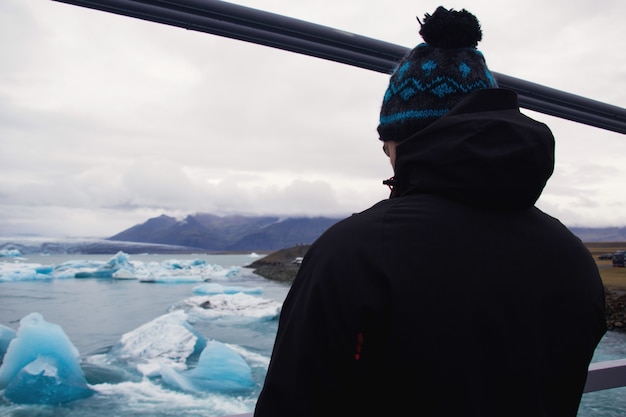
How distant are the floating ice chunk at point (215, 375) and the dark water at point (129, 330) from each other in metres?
0.13

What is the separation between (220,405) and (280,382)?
434 cm

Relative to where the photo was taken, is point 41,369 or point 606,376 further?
point 41,369

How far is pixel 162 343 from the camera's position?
668cm

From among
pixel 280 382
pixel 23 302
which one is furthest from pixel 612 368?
pixel 23 302

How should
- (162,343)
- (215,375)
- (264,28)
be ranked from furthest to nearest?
(162,343)
(215,375)
(264,28)

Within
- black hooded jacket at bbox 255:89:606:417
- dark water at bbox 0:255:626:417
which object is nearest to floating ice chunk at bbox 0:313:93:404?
dark water at bbox 0:255:626:417

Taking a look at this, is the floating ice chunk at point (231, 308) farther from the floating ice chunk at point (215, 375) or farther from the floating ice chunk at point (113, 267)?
the floating ice chunk at point (113, 267)

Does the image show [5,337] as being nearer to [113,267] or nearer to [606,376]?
[606,376]

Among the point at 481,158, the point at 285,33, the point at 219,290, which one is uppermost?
the point at 285,33

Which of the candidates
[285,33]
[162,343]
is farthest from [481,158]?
[162,343]

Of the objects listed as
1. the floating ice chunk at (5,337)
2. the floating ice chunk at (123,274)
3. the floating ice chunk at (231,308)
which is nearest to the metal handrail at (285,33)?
the floating ice chunk at (5,337)

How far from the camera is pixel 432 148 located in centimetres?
49

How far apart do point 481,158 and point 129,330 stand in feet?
25.7

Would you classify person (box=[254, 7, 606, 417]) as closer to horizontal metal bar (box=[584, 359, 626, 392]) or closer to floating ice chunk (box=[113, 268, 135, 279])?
horizontal metal bar (box=[584, 359, 626, 392])
